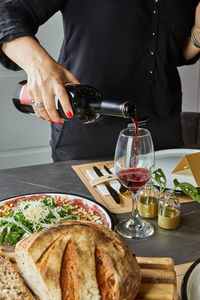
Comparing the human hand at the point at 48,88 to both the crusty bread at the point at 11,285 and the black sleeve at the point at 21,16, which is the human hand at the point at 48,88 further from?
the crusty bread at the point at 11,285

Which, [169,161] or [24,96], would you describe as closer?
[24,96]

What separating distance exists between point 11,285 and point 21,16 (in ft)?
3.56

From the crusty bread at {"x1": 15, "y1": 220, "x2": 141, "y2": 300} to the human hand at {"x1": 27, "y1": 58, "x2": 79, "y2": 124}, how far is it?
0.60 m

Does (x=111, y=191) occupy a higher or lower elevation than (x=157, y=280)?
lower

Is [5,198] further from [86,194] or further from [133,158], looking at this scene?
[133,158]

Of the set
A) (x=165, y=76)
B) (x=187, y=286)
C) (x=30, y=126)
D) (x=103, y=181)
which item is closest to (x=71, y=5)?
(x=165, y=76)

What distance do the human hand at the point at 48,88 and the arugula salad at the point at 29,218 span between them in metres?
0.29

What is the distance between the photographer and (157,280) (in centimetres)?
70

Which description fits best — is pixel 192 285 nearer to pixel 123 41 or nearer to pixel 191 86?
pixel 123 41

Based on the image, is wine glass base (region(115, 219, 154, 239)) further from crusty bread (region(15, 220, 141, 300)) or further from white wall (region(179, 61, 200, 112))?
white wall (region(179, 61, 200, 112))

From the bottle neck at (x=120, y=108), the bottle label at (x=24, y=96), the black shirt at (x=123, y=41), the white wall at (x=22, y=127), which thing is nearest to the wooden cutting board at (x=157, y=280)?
the bottle neck at (x=120, y=108)

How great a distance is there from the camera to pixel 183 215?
115cm

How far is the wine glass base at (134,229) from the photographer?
104 cm

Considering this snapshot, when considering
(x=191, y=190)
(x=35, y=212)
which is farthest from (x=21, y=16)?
(x=191, y=190)
